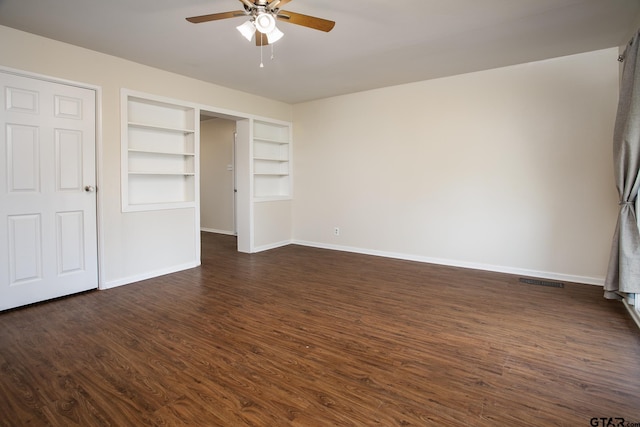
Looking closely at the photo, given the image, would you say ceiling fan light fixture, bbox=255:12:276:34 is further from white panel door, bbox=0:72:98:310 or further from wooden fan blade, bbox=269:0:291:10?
white panel door, bbox=0:72:98:310

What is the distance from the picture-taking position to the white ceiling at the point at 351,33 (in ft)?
8.77

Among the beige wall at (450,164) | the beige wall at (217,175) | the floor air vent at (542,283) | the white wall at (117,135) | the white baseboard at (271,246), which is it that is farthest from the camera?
the beige wall at (217,175)

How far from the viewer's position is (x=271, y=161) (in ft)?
20.5

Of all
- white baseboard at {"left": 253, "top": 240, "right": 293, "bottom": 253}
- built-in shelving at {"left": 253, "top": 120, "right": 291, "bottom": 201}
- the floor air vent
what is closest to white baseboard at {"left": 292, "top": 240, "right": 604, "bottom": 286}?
the floor air vent

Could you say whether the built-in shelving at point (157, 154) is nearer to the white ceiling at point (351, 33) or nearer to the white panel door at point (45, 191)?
the white panel door at point (45, 191)

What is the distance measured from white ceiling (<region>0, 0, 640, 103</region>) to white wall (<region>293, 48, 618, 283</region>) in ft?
1.25

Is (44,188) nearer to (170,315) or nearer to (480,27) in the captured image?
(170,315)

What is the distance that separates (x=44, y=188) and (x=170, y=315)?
1.84 meters

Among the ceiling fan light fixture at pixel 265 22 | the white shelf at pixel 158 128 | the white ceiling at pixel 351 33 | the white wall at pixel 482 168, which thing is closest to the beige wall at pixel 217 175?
the white wall at pixel 482 168

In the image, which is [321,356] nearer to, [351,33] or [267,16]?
[267,16]

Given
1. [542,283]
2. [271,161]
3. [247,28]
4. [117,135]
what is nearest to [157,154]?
[117,135]

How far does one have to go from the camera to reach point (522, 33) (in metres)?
3.17

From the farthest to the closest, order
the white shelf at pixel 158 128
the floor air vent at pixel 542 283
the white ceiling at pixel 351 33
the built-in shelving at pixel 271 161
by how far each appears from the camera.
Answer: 1. the built-in shelving at pixel 271 161
2. the white shelf at pixel 158 128
3. the floor air vent at pixel 542 283
4. the white ceiling at pixel 351 33

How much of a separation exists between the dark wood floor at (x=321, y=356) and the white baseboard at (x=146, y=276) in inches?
7.7
